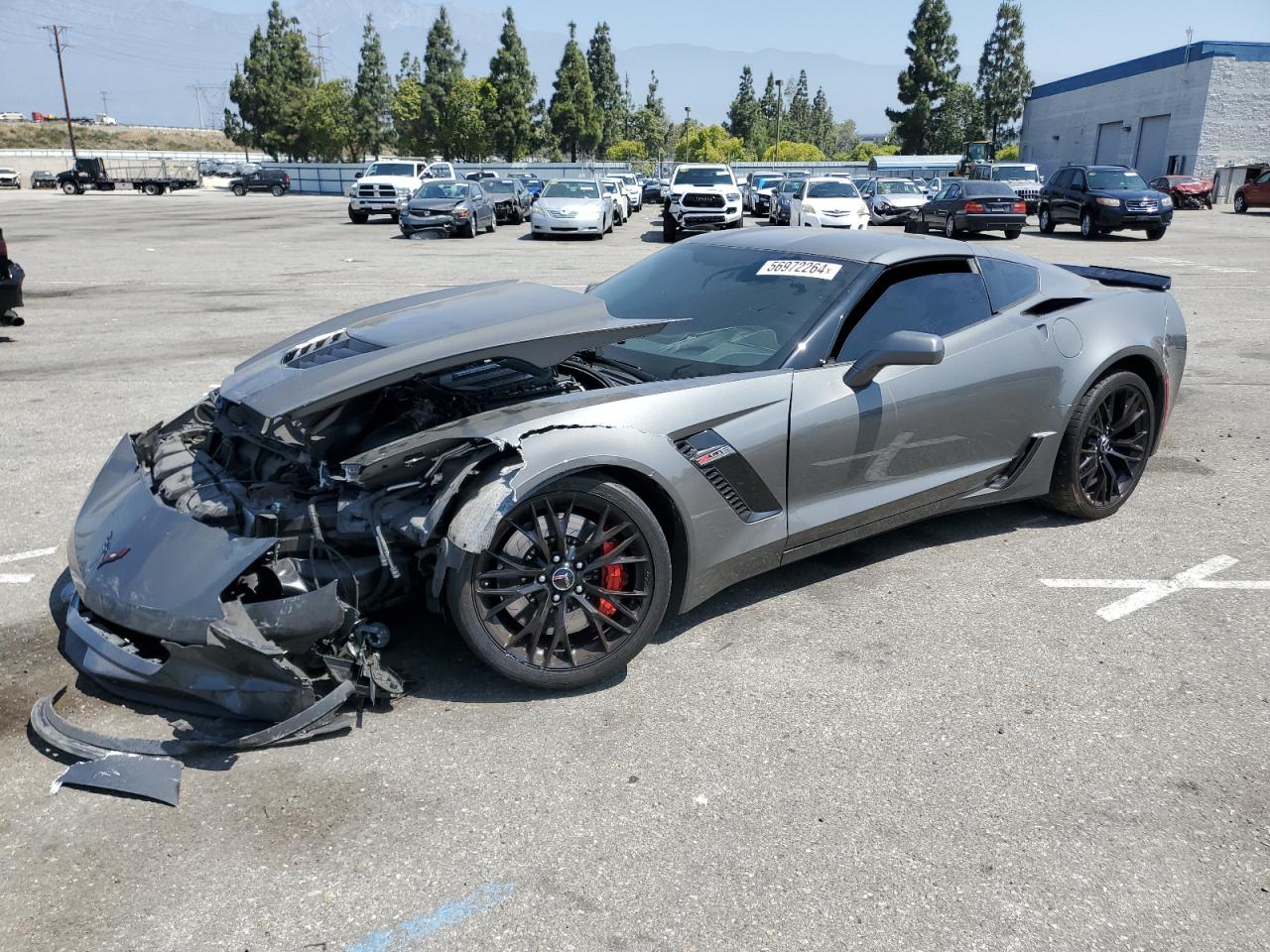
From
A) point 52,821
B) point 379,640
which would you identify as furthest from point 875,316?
point 52,821

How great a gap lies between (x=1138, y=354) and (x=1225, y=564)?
1.09 meters

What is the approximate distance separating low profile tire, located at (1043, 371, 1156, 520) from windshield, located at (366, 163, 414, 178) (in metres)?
30.0

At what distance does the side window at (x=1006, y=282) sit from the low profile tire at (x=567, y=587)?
2230 mm

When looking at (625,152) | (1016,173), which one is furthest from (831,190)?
(625,152)

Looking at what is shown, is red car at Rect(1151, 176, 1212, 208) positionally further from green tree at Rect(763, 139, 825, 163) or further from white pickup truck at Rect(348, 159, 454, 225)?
green tree at Rect(763, 139, 825, 163)

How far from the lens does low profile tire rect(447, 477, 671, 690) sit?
3.15m

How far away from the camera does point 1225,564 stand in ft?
14.7

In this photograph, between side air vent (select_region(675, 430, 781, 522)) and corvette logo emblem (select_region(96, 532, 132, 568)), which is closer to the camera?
corvette logo emblem (select_region(96, 532, 132, 568))

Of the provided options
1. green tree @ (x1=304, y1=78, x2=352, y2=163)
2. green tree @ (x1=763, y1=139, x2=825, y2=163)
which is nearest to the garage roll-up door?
green tree @ (x1=763, y1=139, x2=825, y2=163)

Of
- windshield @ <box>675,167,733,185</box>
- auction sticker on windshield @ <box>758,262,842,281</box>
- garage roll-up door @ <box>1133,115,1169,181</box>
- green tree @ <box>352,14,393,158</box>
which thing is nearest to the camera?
auction sticker on windshield @ <box>758,262,842,281</box>

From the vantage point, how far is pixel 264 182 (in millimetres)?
59906

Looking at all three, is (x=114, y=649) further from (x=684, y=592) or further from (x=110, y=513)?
(x=684, y=592)

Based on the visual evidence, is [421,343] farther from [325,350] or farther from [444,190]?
[444,190]

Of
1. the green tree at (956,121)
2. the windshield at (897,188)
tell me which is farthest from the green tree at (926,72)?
the windshield at (897,188)
